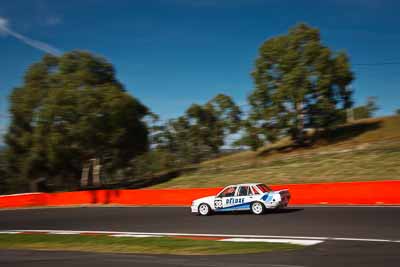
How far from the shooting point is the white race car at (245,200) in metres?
18.5

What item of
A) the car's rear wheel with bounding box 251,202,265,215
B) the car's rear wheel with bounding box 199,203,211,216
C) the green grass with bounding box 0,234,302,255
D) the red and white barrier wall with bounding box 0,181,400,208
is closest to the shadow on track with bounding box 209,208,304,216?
the car's rear wheel with bounding box 251,202,265,215

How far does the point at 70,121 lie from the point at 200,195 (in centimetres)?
2154

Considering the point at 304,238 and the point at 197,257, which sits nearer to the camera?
the point at 197,257

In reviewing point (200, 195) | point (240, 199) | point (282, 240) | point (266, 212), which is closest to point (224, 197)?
point (240, 199)

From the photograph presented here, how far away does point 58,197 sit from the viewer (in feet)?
114

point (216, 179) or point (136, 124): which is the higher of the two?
point (136, 124)

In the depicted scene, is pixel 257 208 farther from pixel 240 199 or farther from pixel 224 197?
pixel 224 197

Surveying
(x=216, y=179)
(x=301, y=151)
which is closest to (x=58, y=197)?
(x=216, y=179)

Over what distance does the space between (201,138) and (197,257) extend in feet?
212

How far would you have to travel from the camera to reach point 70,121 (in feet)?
144

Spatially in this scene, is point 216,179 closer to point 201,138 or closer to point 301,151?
point 301,151

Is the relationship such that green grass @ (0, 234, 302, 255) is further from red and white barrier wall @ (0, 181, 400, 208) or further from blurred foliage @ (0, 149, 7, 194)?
blurred foliage @ (0, 149, 7, 194)

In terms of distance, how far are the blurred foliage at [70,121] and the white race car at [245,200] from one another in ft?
83.6

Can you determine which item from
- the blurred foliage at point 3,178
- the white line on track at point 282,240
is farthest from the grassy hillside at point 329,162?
the blurred foliage at point 3,178
